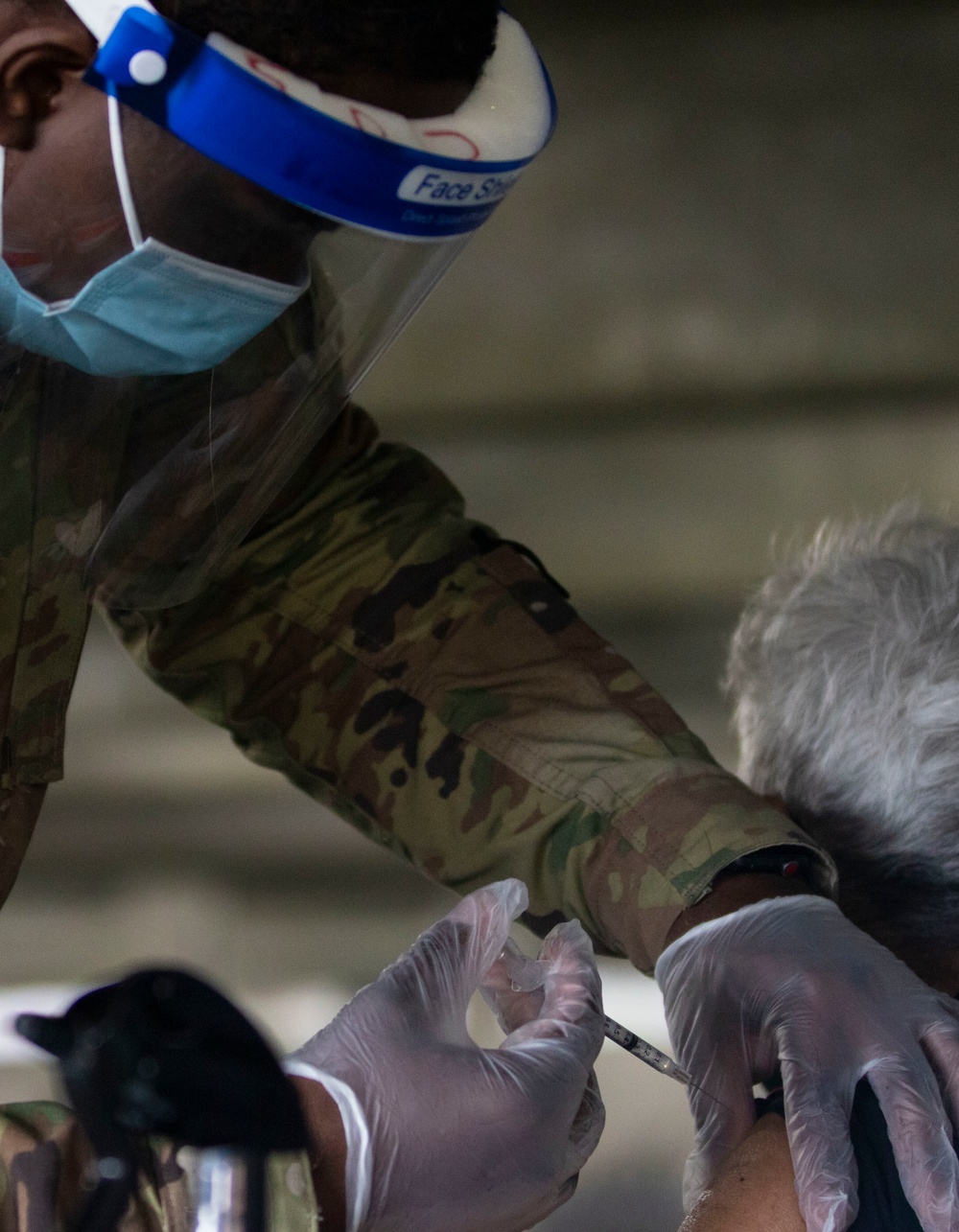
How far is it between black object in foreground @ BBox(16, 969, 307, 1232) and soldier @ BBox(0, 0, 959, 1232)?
507 mm

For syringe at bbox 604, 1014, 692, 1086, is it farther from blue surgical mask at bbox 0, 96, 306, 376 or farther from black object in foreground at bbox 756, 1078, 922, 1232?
blue surgical mask at bbox 0, 96, 306, 376

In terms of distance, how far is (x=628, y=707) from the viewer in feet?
4.71

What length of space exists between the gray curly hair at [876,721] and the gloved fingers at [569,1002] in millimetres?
389

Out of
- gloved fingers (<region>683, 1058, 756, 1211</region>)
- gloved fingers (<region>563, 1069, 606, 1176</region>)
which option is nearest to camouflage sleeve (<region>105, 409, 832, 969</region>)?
gloved fingers (<region>683, 1058, 756, 1211</region>)

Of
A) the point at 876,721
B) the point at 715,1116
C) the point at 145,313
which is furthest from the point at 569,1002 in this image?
the point at 145,313

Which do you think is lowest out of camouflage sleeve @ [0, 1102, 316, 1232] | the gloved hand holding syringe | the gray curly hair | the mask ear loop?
camouflage sleeve @ [0, 1102, 316, 1232]

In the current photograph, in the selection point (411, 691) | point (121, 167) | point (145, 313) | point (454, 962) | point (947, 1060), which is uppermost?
point (121, 167)

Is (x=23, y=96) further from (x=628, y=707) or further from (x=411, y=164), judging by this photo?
(x=628, y=707)

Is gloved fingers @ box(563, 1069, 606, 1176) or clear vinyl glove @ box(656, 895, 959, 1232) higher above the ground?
clear vinyl glove @ box(656, 895, 959, 1232)

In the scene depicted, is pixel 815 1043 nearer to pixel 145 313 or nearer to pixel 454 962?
pixel 454 962

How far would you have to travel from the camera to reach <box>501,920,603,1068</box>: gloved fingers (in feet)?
3.34

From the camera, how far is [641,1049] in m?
1.11

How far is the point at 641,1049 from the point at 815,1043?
0.16m

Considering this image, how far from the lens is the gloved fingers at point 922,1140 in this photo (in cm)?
104
